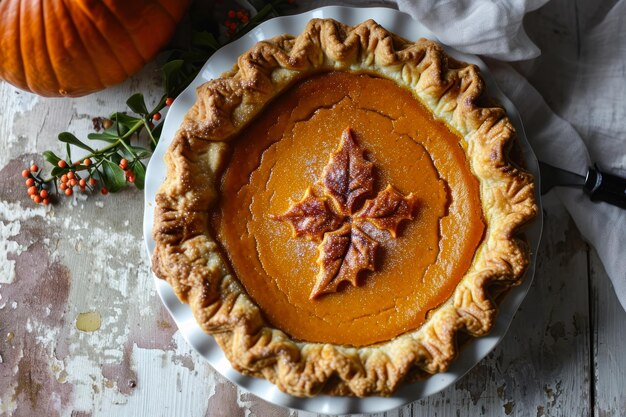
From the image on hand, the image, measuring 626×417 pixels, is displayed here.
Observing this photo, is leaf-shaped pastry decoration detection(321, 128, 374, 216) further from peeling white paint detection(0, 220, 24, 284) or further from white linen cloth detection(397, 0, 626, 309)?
peeling white paint detection(0, 220, 24, 284)

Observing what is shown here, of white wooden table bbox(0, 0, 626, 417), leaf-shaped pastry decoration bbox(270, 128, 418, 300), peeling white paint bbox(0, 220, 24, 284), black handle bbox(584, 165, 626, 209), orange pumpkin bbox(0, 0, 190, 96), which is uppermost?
orange pumpkin bbox(0, 0, 190, 96)

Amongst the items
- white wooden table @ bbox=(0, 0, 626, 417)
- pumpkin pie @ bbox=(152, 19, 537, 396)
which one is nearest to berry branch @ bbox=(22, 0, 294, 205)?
white wooden table @ bbox=(0, 0, 626, 417)

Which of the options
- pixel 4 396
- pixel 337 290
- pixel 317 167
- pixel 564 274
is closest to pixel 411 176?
pixel 317 167

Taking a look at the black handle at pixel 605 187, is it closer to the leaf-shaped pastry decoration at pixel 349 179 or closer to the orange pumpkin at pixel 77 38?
the leaf-shaped pastry decoration at pixel 349 179

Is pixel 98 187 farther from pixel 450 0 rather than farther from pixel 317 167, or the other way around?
pixel 450 0

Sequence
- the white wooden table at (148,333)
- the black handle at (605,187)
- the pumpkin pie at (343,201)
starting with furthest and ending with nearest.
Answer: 1. the white wooden table at (148,333)
2. the black handle at (605,187)
3. the pumpkin pie at (343,201)

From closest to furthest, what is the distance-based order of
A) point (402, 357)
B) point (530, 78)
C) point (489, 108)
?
point (402, 357) < point (489, 108) < point (530, 78)

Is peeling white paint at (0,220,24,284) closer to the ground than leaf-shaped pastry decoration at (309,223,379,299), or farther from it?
closer to the ground

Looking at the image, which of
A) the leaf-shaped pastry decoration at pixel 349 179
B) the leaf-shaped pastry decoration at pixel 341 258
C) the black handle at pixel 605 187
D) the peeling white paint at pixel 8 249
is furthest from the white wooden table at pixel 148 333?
the leaf-shaped pastry decoration at pixel 349 179
